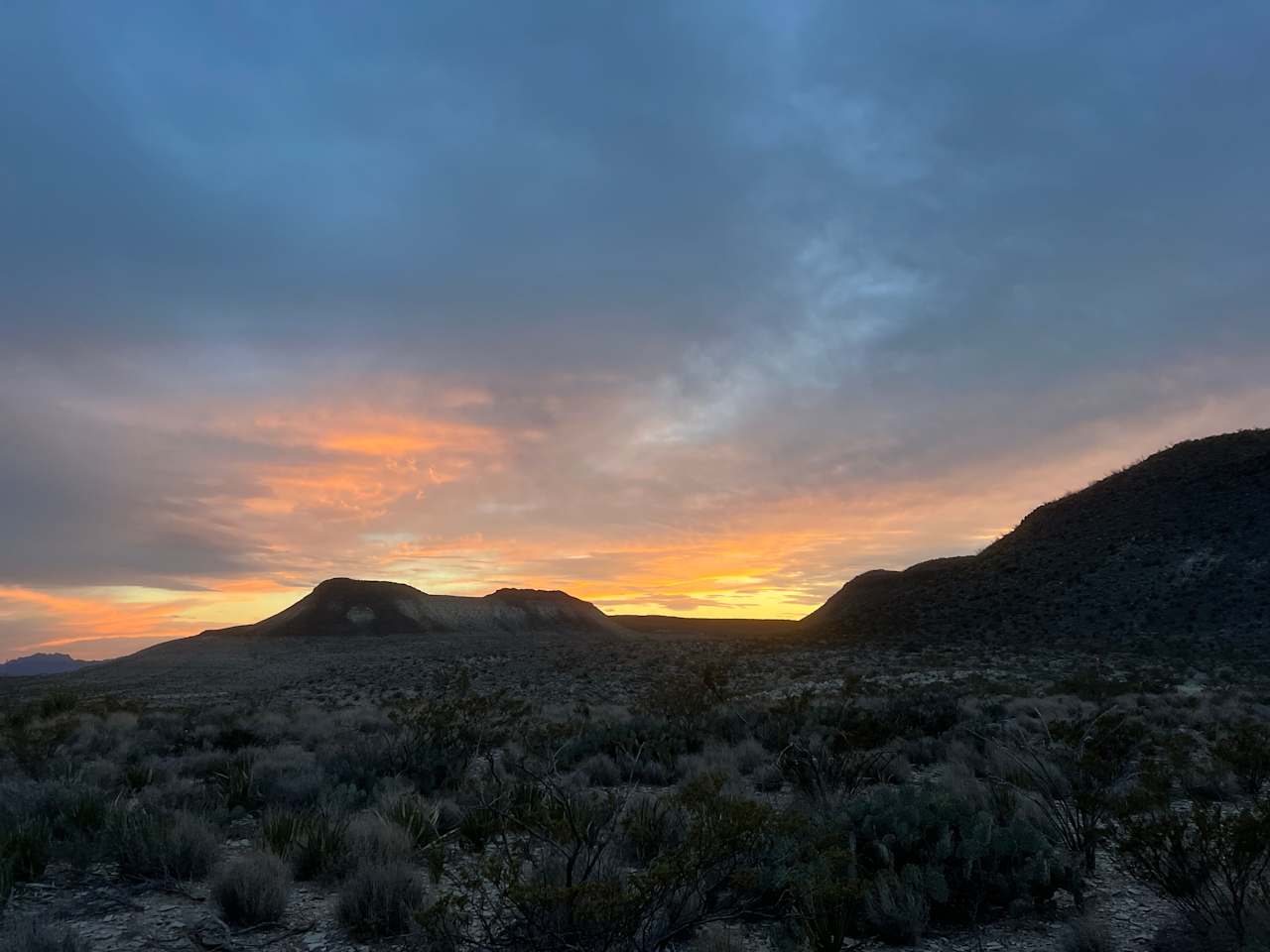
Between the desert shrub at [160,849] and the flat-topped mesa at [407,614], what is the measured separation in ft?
292

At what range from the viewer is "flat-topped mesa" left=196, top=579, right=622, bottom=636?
9488cm

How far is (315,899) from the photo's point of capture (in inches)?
280

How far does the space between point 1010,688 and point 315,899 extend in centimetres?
2243

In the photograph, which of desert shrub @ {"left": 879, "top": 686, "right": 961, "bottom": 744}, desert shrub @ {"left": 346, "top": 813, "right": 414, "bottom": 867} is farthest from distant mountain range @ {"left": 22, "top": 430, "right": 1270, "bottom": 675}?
desert shrub @ {"left": 346, "top": 813, "right": 414, "bottom": 867}

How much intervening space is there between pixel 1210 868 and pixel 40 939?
8.56 meters

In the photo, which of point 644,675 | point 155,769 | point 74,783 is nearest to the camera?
point 74,783

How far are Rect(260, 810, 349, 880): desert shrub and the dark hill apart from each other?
148ft

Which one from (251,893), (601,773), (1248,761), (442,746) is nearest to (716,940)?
(251,893)

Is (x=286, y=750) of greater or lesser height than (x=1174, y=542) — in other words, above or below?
below

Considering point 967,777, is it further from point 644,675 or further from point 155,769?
point 644,675

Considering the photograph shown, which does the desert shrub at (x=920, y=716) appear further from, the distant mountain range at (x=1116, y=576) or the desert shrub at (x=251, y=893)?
the distant mountain range at (x=1116, y=576)

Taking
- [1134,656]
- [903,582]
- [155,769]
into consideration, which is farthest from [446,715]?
[903,582]

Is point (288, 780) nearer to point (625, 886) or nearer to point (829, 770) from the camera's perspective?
point (625, 886)

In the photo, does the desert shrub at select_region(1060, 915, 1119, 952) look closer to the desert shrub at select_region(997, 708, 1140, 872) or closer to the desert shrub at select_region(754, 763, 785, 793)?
the desert shrub at select_region(997, 708, 1140, 872)
